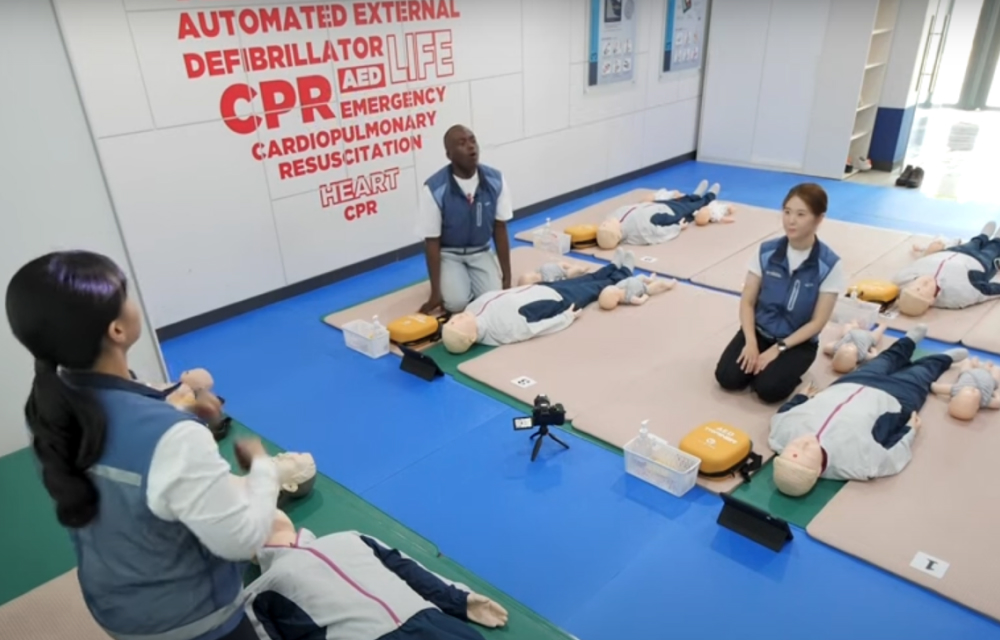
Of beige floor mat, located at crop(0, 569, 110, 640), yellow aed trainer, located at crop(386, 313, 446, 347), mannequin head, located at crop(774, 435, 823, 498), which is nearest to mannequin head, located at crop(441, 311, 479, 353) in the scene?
yellow aed trainer, located at crop(386, 313, 446, 347)

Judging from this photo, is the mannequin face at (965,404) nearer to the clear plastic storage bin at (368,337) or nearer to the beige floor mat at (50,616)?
the clear plastic storage bin at (368,337)

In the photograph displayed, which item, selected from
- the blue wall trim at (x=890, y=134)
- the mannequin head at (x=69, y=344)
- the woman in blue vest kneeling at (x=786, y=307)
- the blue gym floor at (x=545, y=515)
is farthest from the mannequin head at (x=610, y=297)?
the blue wall trim at (x=890, y=134)

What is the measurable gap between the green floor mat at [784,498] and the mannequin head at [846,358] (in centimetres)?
88

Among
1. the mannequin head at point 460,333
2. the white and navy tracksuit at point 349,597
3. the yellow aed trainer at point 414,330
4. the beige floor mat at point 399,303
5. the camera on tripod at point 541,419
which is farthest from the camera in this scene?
the beige floor mat at point 399,303

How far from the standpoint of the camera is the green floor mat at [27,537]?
234 centimetres

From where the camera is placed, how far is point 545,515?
8.40ft

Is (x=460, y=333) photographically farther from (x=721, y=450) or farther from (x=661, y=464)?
(x=721, y=450)

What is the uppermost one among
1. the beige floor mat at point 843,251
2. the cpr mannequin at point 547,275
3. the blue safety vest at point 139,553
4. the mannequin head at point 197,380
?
the blue safety vest at point 139,553

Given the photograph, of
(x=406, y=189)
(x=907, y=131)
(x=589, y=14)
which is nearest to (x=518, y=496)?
(x=406, y=189)

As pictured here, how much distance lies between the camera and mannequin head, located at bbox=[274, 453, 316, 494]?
2.56 m

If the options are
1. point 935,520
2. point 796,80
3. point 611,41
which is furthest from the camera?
point 796,80

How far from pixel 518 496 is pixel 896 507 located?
4.64 feet

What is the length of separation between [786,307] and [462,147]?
1.92 meters

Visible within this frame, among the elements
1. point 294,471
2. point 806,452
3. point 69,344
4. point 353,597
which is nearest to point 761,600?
point 806,452
